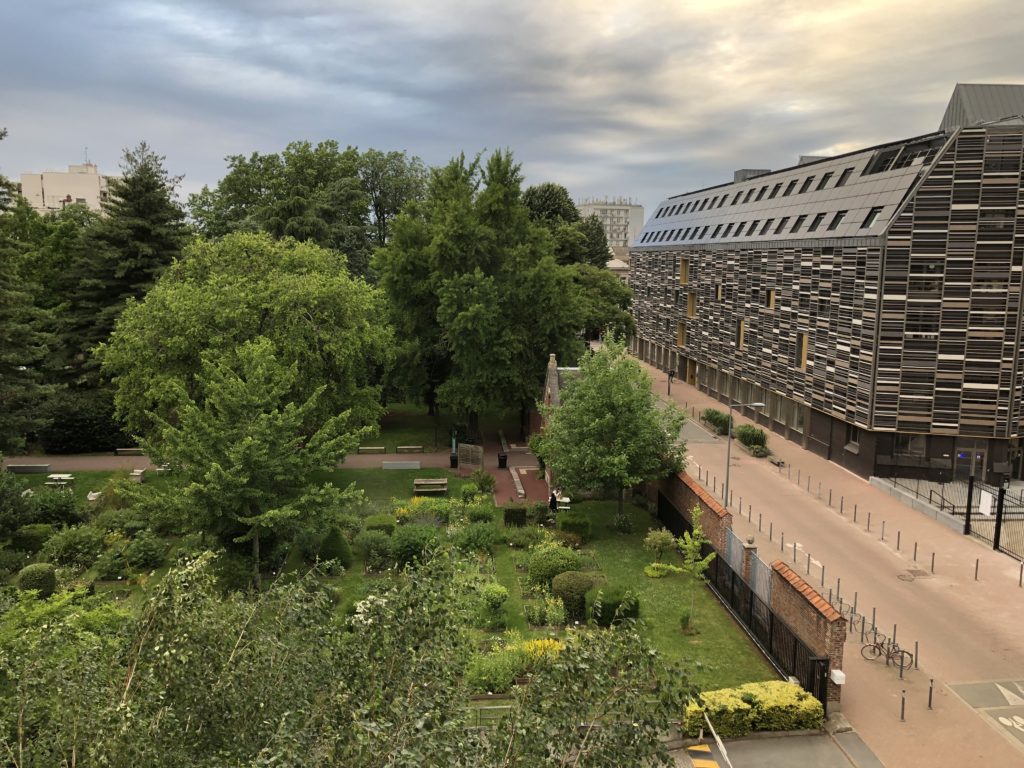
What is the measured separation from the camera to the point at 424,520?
1211 inches

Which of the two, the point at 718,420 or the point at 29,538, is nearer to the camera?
the point at 29,538

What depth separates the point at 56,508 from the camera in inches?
1205

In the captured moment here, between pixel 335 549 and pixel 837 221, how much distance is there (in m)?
31.3

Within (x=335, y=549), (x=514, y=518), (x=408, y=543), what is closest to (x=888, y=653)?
(x=514, y=518)

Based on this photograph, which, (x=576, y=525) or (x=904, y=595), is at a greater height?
(x=576, y=525)

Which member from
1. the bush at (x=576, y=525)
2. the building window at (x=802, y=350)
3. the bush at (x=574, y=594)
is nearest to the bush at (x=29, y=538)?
the bush at (x=574, y=594)

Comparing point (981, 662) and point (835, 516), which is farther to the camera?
point (835, 516)

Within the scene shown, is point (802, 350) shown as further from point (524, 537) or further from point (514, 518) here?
point (524, 537)

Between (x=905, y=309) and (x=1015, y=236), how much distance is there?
5450mm

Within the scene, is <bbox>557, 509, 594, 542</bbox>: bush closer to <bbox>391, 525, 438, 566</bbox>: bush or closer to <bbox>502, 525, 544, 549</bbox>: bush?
<bbox>502, 525, 544, 549</bbox>: bush

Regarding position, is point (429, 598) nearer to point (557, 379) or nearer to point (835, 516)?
point (835, 516)

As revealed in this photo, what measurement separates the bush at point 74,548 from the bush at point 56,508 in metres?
3.17

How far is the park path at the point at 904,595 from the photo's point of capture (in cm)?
1767

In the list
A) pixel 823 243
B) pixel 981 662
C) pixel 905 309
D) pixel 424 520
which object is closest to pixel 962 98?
pixel 823 243
